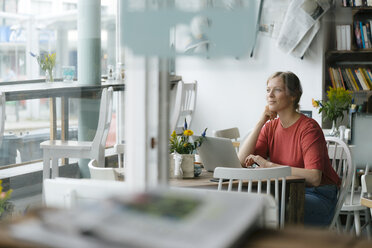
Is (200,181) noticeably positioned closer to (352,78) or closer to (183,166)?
(183,166)

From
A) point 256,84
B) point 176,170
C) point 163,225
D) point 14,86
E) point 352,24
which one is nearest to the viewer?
→ point 163,225

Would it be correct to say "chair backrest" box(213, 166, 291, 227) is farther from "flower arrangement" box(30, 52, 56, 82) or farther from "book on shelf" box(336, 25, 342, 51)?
"book on shelf" box(336, 25, 342, 51)

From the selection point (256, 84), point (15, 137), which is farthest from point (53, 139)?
point (256, 84)

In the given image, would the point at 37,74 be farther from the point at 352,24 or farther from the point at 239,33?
the point at 352,24

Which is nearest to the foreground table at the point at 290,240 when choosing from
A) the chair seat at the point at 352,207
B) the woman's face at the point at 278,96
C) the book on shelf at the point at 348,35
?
the woman's face at the point at 278,96

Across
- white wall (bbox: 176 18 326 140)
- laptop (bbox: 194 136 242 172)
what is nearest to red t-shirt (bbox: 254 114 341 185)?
laptop (bbox: 194 136 242 172)

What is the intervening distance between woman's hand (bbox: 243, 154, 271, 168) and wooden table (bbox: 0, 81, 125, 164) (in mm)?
768

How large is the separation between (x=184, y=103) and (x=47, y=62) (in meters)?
2.18

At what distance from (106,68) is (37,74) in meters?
0.35

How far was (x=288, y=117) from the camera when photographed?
302 cm

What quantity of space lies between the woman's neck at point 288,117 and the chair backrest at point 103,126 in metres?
0.91

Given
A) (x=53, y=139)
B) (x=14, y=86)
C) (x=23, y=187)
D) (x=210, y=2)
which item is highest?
(x=210, y=2)

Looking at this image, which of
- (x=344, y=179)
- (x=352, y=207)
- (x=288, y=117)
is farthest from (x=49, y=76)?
(x=352, y=207)

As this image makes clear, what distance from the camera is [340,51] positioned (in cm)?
506
